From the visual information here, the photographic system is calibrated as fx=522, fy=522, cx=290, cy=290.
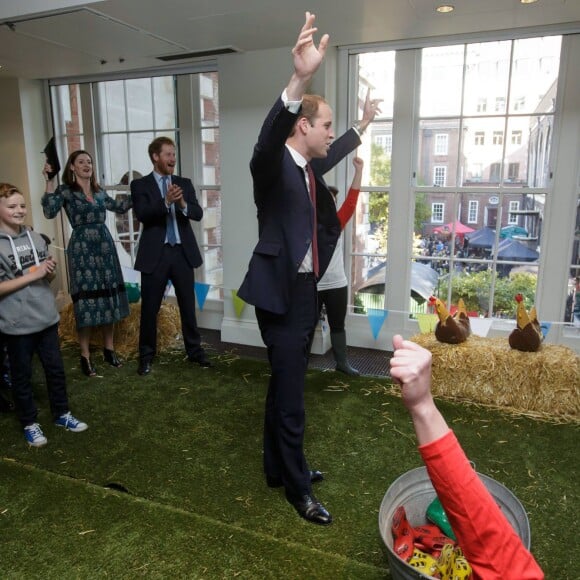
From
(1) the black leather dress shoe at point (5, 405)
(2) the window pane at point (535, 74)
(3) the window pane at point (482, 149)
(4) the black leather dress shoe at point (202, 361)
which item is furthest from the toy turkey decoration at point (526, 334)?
(1) the black leather dress shoe at point (5, 405)

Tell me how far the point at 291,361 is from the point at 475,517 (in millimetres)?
1218

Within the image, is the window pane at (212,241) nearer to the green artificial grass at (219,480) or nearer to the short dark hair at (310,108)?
the green artificial grass at (219,480)

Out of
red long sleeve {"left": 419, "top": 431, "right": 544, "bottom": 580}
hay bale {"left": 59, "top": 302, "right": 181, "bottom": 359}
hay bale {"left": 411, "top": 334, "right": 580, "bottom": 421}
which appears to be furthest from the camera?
hay bale {"left": 59, "top": 302, "right": 181, "bottom": 359}

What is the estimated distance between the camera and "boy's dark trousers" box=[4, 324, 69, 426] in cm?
261

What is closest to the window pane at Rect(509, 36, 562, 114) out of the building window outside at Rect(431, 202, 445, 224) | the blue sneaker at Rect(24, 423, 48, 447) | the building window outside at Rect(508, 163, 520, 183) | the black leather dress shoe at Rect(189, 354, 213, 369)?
the building window outside at Rect(508, 163, 520, 183)

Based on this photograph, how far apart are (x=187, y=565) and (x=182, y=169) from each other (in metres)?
3.59

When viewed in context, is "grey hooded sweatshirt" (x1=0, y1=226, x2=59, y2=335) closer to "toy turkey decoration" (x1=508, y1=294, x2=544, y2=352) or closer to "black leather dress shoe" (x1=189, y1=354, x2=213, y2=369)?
"black leather dress shoe" (x1=189, y1=354, x2=213, y2=369)

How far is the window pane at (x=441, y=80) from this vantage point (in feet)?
12.1

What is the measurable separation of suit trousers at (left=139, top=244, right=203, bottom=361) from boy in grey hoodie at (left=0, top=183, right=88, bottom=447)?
36.6 inches

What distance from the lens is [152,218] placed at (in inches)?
140

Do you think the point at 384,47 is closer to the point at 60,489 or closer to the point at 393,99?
the point at 393,99

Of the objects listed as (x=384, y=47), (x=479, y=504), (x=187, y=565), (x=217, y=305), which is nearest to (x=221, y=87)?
(x=384, y=47)

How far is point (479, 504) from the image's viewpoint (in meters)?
0.80

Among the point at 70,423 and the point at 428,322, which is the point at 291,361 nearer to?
the point at 70,423
